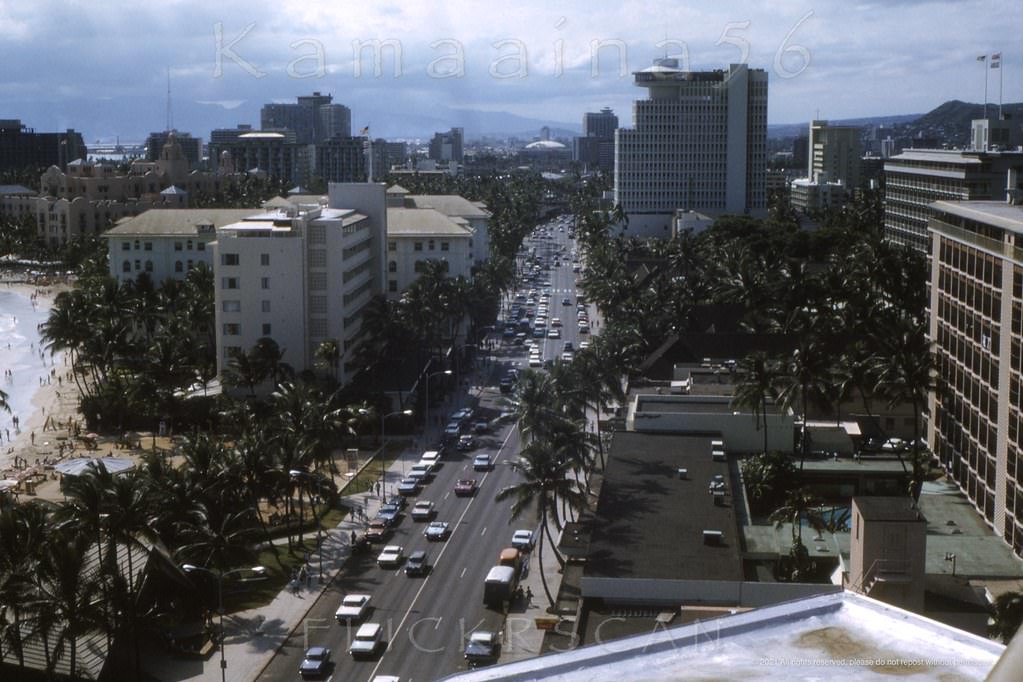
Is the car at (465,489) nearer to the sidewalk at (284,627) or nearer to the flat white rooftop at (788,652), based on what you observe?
the sidewalk at (284,627)

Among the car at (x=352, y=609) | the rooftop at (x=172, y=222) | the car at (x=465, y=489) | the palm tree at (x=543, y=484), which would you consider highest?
the rooftop at (x=172, y=222)

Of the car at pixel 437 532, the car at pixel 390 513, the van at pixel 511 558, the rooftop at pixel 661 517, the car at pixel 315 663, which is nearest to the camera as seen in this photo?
the car at pixel 315 663

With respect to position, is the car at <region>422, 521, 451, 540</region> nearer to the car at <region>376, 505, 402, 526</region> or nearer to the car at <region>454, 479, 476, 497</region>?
the car at <region>376, 505, 402, 526</region>

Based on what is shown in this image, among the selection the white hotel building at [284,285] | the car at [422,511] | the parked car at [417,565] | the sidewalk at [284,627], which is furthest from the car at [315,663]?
the white hotel building at [284,285]

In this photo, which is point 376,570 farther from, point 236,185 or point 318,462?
point 236,185

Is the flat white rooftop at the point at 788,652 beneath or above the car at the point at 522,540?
above

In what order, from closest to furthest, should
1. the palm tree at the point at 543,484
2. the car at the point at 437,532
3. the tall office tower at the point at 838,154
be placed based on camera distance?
the palm tree at the point at 543,484 → the car at the point at 437,532 → the tall office tower at the point at 838,154

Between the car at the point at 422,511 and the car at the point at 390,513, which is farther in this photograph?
the car at the point at 422,511

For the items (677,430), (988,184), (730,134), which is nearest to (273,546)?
(677,430)
